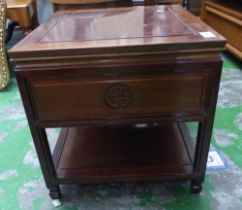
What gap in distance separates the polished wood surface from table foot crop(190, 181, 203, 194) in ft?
3.41

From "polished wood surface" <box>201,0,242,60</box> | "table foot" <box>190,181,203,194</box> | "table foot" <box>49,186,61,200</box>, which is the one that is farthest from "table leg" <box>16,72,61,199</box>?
"polished wood surface" <box>201,0,242,60</box>

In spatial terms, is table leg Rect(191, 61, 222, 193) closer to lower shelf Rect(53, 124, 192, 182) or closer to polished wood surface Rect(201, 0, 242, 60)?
lower shelf Rect(53, 124, 192, 182)

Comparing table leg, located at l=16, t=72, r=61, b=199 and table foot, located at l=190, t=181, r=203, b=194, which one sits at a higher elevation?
table leg, located at l=16, t=72, r=61, b=199

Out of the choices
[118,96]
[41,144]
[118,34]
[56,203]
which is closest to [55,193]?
[56,203]

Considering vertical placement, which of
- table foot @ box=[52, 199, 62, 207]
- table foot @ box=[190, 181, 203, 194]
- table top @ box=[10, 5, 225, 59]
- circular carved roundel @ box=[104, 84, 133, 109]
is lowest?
table foot @ box=[52, 199, 62, 207]


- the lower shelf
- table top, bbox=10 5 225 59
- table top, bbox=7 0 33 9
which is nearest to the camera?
table top, bbox=10 5 225 59

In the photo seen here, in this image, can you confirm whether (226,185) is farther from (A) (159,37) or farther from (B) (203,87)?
(A) (159,37)

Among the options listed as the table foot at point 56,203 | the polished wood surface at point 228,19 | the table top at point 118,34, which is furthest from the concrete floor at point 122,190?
the polished wood surface at point 228,19

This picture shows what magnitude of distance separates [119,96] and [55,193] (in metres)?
0.39

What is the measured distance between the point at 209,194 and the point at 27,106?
591mm

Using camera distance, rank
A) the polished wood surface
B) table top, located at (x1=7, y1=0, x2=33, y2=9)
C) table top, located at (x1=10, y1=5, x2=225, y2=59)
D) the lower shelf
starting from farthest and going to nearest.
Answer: the polished wood surface → table top, located at (x1=7, y1=0, x2=33, y2=9) → the lower shelf → table top, located at (x1=10, y1=5, x2=225, y2=59)

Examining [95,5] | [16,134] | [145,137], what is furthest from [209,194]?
[95,5]

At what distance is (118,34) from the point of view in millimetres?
643

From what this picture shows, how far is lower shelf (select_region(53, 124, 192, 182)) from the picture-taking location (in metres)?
0.75
